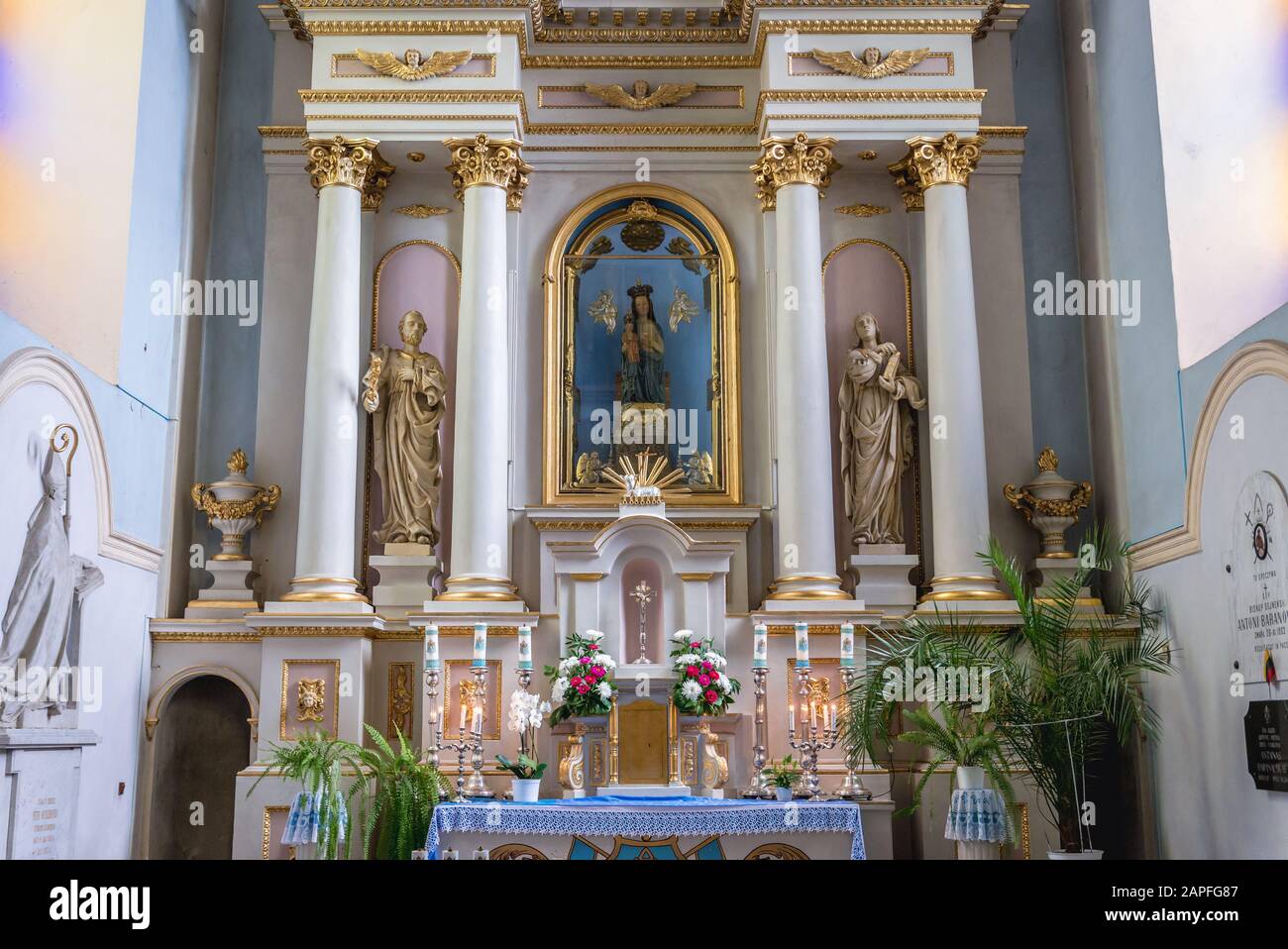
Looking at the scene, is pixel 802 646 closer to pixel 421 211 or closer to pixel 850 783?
pixel 850 783

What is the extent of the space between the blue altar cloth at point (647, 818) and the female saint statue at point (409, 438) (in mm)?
3440

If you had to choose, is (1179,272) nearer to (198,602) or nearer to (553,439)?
(553,439)

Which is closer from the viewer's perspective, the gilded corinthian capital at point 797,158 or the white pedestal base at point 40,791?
the white pedestal base at point 40,791

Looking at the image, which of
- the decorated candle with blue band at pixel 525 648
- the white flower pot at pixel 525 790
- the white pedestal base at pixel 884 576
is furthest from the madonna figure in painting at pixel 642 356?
the white flower pot at pixel 525 790

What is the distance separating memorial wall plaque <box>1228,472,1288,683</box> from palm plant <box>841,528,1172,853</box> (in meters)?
0.92

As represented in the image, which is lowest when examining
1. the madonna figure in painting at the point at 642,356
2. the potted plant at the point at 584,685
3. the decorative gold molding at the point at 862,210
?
the potted plant at the point at 584,685

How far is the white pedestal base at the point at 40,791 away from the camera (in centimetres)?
805

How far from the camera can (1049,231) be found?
12.3 m

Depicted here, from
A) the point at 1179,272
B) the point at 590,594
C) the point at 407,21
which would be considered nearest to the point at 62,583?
the point at 590,594

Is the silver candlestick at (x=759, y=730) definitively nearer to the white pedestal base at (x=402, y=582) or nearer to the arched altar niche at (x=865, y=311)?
the arched altar niche at (x=865, y=311)

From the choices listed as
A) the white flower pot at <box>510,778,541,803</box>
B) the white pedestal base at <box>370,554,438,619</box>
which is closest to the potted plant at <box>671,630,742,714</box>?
the white flower pot at <box>510,778,541,803</box>

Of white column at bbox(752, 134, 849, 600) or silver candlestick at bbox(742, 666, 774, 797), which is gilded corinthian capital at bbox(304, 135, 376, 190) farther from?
silver candlestick at bbox(742, 666, 774, 797)

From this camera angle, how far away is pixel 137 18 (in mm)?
10523

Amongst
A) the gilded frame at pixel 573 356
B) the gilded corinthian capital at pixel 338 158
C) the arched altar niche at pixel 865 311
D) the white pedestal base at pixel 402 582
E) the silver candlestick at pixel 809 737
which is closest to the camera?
the silver candlestick at pixel 809 737
